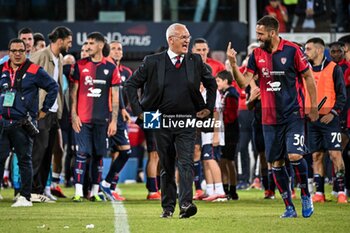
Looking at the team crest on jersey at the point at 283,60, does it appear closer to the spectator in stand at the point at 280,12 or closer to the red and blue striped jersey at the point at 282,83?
the red and blue striped jersey at the point at 282,83

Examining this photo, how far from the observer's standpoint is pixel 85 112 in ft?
56.4

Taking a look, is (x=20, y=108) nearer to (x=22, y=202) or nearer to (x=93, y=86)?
(x=22, y=202)

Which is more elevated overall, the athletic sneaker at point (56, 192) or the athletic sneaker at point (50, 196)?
the athletic sneaker at point (50, 196)

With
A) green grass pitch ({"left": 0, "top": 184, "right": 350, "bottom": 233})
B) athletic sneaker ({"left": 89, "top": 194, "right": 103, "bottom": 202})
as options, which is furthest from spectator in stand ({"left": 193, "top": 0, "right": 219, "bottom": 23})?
green grass pitch ({"left": 0, "top": 184, "right": 350, "bottom": 233})

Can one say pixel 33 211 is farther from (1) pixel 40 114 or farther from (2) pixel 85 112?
(2) pixel 85 112

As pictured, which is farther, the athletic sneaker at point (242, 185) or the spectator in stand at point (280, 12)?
the spectator in stand at point (280, 12)

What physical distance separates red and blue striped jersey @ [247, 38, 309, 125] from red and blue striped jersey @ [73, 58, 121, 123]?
4.59m

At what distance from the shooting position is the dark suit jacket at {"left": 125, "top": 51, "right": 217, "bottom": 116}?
1279 centimetres

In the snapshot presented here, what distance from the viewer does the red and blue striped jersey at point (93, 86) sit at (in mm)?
17172

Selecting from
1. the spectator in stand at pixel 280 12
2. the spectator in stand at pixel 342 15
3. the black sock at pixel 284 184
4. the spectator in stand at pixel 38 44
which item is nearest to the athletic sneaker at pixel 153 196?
the spectator in stand at pixel 38 44

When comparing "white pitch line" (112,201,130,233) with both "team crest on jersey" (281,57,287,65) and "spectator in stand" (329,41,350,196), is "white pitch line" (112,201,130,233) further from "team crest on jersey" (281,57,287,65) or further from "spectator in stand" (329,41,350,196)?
"spectator in stand" (329,41,350,196)

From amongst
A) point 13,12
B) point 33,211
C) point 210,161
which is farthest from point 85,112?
point 13,12

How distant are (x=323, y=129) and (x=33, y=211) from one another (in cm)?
491

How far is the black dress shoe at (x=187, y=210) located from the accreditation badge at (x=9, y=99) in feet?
12.3
